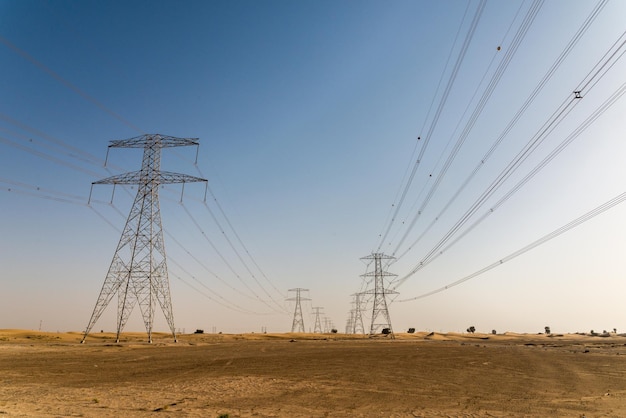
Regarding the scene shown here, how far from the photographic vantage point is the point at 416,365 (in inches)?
1253

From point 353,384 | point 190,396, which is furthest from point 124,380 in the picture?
point 353,384

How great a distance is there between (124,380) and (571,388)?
24.3m

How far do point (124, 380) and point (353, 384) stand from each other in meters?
13.0

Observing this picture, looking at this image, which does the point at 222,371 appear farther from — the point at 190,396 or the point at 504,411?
the point at 504,411

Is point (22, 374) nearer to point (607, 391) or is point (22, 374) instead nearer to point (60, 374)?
point (60, 374)

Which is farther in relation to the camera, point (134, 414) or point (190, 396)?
point (190, 396)

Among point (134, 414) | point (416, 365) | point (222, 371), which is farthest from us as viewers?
point (416, 365)

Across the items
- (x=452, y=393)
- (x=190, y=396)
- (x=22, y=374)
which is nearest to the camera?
(x=190, y=396)

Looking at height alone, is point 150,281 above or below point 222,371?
above

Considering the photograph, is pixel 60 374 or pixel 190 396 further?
pixel 60 374

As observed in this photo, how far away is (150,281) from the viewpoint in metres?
50.4

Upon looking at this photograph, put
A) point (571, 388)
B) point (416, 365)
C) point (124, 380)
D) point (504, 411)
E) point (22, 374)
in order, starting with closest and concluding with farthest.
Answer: point (504, 411) → point (571, 388) → point (124, 380) → point (22, 374) → point (416, 365)

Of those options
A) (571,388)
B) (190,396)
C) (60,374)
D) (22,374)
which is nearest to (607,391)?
(571,388)

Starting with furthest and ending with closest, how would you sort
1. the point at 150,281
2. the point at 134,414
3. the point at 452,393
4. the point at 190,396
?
1. the point at 150,281
2. the point at 452,393
3. the point at 190,396
4. the point at 134,414
